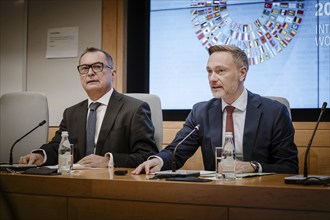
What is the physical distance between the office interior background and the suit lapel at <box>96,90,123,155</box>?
2.67 feet

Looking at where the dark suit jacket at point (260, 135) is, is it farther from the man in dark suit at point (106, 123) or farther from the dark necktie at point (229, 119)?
the man in dark suit at point (106, 123)

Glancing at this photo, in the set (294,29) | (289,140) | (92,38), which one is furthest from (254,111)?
(92,38)

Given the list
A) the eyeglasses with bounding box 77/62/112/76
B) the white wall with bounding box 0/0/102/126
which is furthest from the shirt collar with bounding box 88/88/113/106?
the white wall with bounding box 0/0/102/126

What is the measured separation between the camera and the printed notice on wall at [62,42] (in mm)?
4066

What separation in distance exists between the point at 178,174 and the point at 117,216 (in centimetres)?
30

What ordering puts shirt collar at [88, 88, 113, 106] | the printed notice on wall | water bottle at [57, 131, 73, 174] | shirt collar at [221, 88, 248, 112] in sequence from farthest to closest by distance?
the printed notice on wall, shirt collar at [88, 88, 113, 106], shirt collar at [221, 88, 248, 112], water bottle at [57, 131, 73, 174]

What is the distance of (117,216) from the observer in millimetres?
1646

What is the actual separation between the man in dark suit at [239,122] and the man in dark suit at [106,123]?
0.92 feet

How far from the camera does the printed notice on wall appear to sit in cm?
407

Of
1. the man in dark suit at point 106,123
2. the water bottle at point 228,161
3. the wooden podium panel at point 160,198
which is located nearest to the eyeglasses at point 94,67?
the man in dark suit at point 106,123

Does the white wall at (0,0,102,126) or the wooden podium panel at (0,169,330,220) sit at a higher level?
the white wall at (0,0,102,126)

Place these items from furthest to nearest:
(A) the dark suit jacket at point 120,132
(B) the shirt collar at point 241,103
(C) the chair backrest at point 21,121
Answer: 1. (C) the chair backrest at point 21,121
2. (A) the dark suit jacket at point 120,132
3. (B) the shirt collar at point 241,103

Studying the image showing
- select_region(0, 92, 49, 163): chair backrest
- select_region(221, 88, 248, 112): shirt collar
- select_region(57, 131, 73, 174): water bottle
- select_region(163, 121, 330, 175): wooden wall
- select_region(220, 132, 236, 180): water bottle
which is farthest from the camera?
select_region(0, 92, 49, 163): chair backrest

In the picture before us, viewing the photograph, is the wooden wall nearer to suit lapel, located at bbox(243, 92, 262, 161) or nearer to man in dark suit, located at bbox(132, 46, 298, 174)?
man in dark suit, located at bbox(132, 46, 298, 174)
